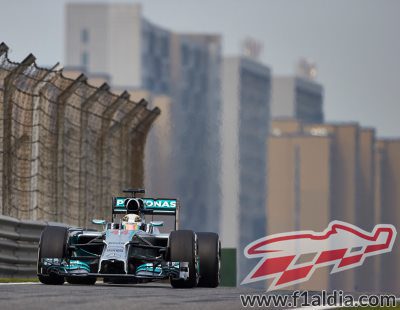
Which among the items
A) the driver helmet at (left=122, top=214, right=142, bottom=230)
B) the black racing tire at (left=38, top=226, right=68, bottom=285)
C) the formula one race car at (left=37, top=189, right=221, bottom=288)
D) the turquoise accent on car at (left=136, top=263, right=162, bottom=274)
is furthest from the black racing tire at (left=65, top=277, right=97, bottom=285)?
the turquoise accent on car at (left=136, top=263, right=162, bottom=274)

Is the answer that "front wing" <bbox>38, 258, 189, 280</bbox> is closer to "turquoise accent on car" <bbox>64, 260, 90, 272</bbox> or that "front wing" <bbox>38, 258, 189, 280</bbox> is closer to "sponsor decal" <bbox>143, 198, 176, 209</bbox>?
"turquoise accent on car" <bbox>64, 260, 90, 272</bbox>

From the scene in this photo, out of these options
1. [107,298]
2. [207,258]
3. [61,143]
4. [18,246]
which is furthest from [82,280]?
[61,143]

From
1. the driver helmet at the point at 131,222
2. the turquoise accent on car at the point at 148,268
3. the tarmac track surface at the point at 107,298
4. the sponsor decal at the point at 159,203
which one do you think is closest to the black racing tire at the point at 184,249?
the turquoise accent on car at the point at 148,268

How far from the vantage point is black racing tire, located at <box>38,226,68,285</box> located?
19.4m

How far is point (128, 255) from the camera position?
19.2m

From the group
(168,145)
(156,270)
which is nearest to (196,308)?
(156,270)

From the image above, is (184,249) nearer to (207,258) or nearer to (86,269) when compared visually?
(207,258)

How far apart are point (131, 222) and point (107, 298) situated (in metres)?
4.72

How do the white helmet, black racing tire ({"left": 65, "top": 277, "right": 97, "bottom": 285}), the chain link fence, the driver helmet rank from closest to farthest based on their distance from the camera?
the driver helmet → the white helmet → black racing tire ({"left": 65, "top": 277, "right": 97, "bottom": 285}) → the chain link fence

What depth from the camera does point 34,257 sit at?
22656mm

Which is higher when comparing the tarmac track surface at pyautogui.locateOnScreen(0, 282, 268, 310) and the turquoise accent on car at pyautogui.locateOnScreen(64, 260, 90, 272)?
the turquoise accent on car at pyautogui.locateOnScreen(64, 260, 90, 272)

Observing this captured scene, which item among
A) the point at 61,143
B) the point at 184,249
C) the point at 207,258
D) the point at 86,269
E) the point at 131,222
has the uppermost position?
the point at 61,143

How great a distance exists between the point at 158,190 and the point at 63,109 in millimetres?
137914

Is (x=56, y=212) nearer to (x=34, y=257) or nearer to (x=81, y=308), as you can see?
(x=34, y=257)
